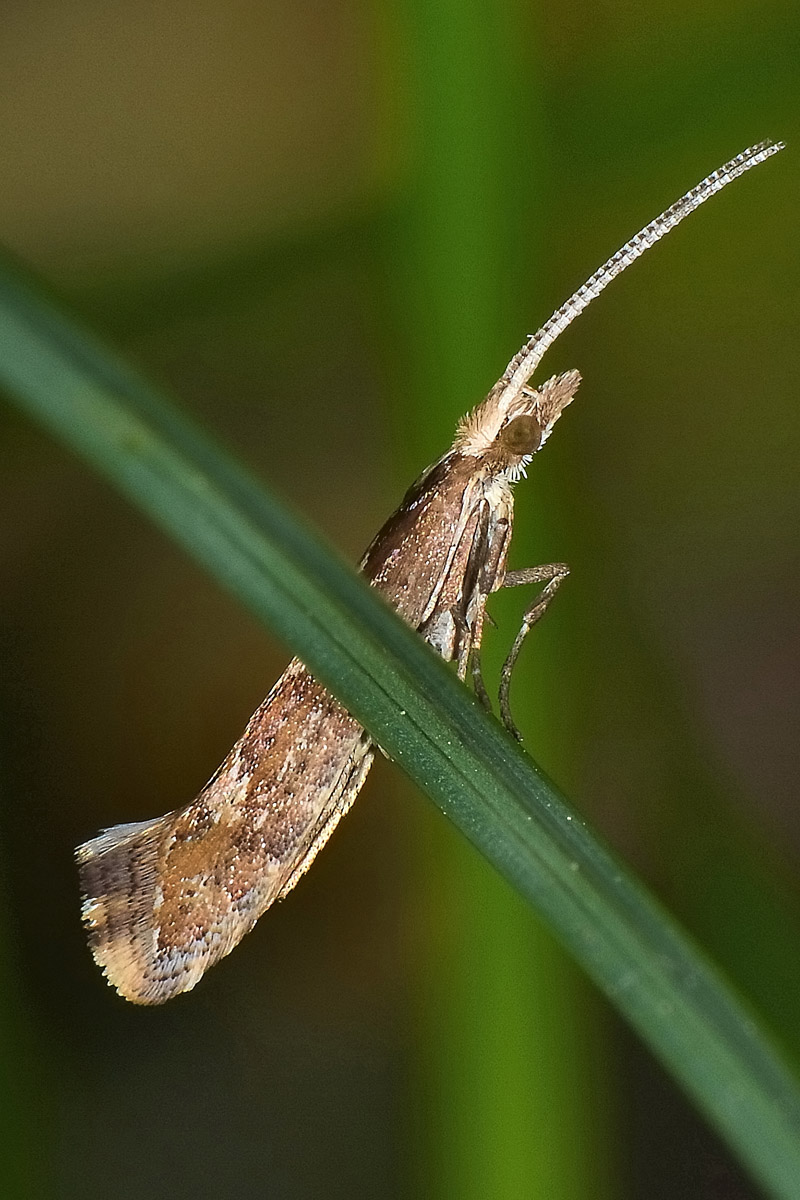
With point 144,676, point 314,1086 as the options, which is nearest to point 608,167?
point 144,676

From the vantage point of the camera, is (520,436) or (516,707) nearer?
(520,436)

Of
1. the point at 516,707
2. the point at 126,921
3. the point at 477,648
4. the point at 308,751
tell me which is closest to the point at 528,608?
the point at 477,648

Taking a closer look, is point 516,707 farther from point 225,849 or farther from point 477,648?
point 225,849

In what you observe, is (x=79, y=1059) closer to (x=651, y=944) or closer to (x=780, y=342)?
(x=651, y=944)

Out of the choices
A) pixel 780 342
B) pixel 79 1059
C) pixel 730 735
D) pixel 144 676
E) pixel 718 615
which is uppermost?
pixel 144 676

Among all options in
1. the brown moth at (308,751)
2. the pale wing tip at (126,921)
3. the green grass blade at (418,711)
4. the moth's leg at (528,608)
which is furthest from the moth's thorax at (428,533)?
the green grass blade at (418,711)

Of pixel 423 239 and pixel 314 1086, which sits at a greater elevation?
pixel 423 239

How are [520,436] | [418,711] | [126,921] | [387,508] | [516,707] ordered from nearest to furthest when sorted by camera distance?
[418,711], [126,921], [520,436], [516,707], [387,508]

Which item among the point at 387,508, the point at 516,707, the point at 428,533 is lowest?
the point at 516,707
